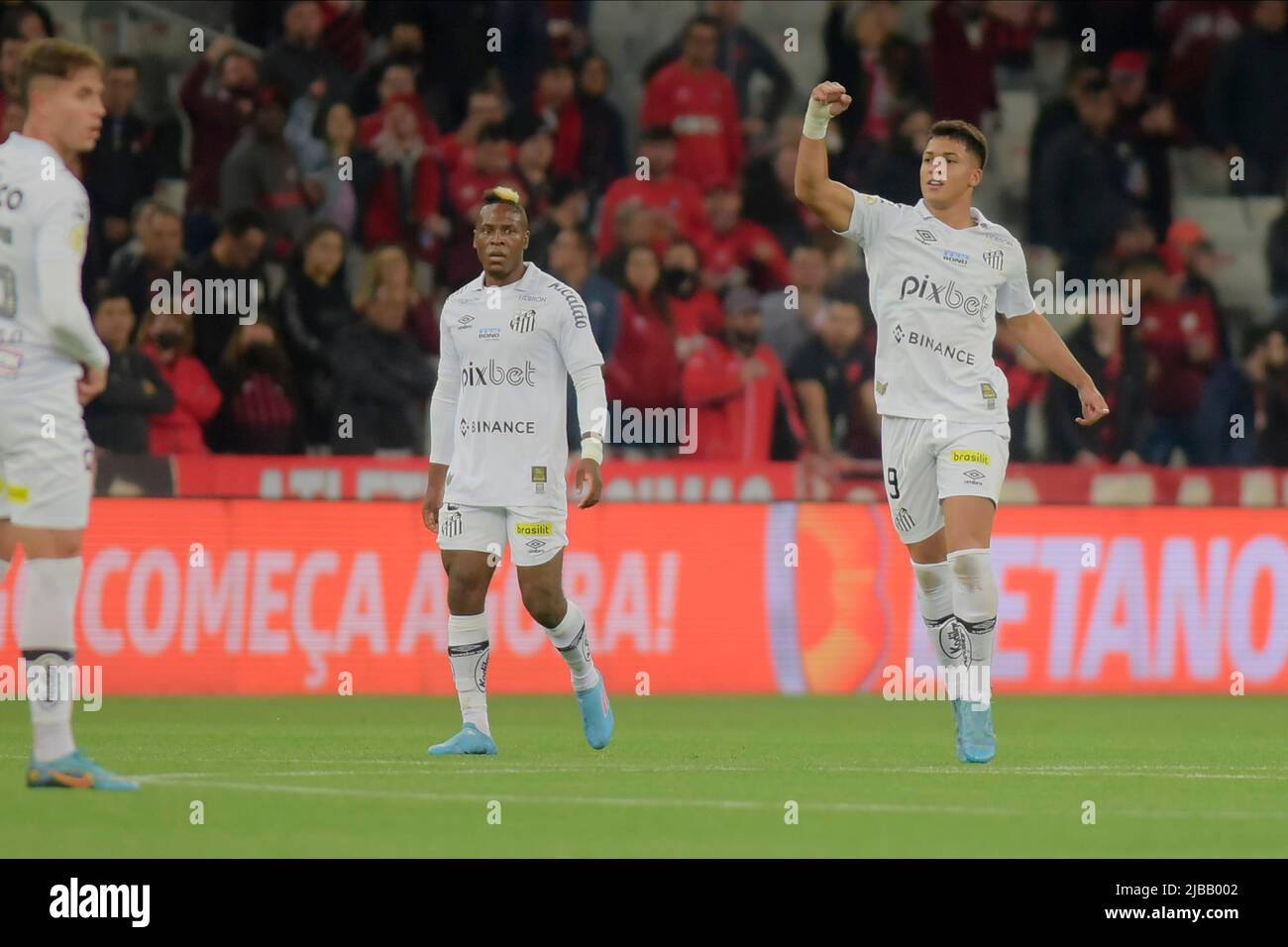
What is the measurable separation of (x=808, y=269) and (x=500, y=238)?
7.77 meters

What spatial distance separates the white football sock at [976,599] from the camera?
10.5 meters

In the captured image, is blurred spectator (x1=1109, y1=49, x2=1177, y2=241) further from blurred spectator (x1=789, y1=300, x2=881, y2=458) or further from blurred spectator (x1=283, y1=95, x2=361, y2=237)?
blurred spectator (x1=283, y1=95, x2=361, y2=237)

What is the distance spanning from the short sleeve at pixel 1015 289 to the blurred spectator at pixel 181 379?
6.85 metres

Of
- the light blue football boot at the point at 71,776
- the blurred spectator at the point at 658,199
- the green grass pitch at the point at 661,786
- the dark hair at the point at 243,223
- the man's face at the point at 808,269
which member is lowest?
the green grass pitch at the point at 661,786

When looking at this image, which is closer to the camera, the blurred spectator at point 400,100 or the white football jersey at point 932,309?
the white football jersey at point 932,309

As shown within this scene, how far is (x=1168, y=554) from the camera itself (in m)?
16.0

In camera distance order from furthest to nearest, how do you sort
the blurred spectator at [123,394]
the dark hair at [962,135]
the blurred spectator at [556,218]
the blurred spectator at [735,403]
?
the blurred spectator at [556,218] < the blurred spectator at [735,403] < the blurred spectator at [123,394] < the dark hair at [962,135]

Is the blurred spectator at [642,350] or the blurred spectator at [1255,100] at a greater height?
the blurred spectator at [1255,100]

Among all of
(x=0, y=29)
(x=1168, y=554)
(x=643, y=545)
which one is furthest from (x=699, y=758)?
(x=0, y=29)

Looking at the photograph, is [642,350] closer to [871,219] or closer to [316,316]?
[316,316]

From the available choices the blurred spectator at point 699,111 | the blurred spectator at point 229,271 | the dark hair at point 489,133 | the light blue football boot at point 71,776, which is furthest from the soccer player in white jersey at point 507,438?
the blurred spectator at point 699,111

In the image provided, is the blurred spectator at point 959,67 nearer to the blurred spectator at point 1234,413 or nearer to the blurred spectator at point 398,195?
the blurred spectator at point 1234,413

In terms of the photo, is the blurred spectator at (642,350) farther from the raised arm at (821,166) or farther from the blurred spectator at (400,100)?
the raised arm at (821,166)

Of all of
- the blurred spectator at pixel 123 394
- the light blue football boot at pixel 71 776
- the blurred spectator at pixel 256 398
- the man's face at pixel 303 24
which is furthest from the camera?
the man's face at pixel 303 24
